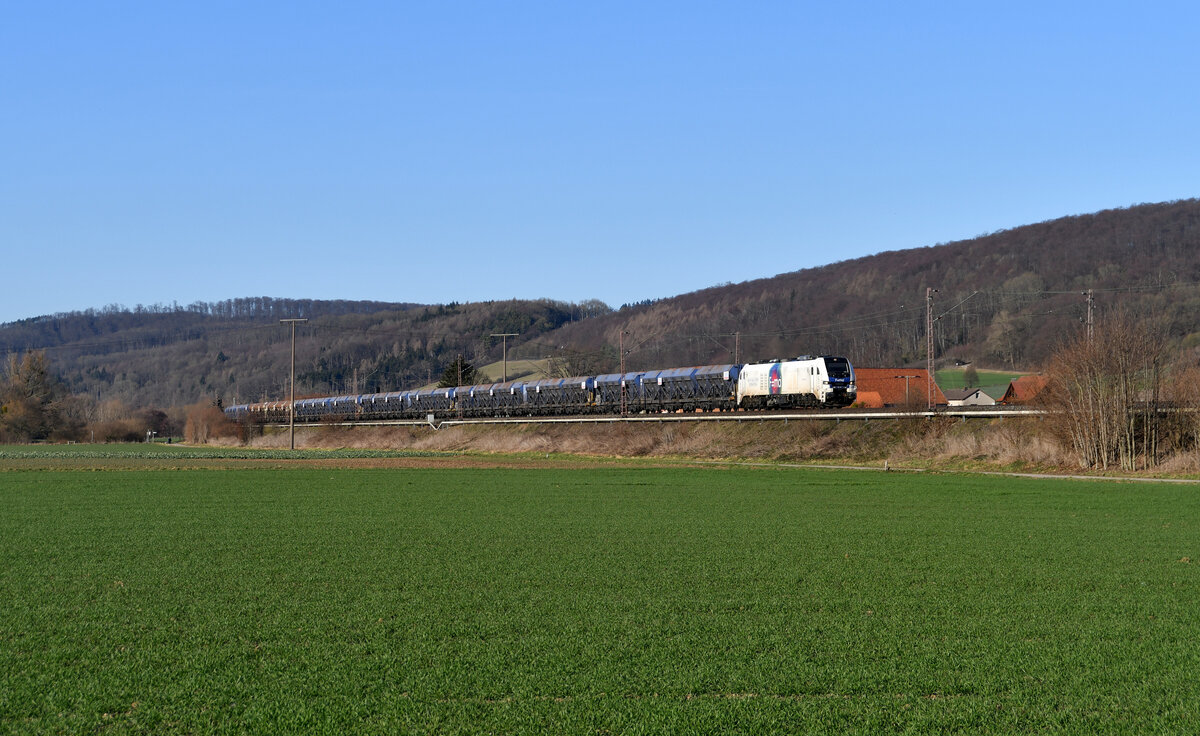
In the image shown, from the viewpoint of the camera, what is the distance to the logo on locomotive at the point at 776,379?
213 ft

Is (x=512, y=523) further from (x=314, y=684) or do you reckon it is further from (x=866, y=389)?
(x=866, y=389)

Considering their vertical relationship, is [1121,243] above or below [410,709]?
above

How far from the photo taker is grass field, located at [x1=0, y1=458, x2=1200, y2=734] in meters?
8.20

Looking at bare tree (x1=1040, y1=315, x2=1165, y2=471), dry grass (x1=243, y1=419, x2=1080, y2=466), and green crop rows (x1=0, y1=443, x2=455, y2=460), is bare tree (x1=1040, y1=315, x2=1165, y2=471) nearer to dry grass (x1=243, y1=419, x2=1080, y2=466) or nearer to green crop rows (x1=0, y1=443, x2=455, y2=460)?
dry grass (x1=243, y1=419, x2=1080, y2=466)

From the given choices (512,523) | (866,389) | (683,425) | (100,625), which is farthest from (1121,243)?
(100,625)

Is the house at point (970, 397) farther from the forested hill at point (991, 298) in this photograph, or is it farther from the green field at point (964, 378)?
the forested hill at point (991, 298)

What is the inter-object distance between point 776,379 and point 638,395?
1535cm

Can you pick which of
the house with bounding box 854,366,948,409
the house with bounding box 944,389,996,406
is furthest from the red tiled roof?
the house with bounding box 944,389,996,406

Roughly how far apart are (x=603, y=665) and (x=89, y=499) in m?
24.1

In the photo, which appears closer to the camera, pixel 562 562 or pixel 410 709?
pixel 410 709

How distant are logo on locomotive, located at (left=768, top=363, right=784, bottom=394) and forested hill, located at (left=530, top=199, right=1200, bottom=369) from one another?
62381 mm

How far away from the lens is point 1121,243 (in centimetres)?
16575

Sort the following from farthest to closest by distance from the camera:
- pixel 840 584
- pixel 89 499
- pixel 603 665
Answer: pixel 89 499 < pixel 840 584 < pixel 603 665

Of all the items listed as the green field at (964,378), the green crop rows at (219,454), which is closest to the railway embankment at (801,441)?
the green crop rows at (219,454)
